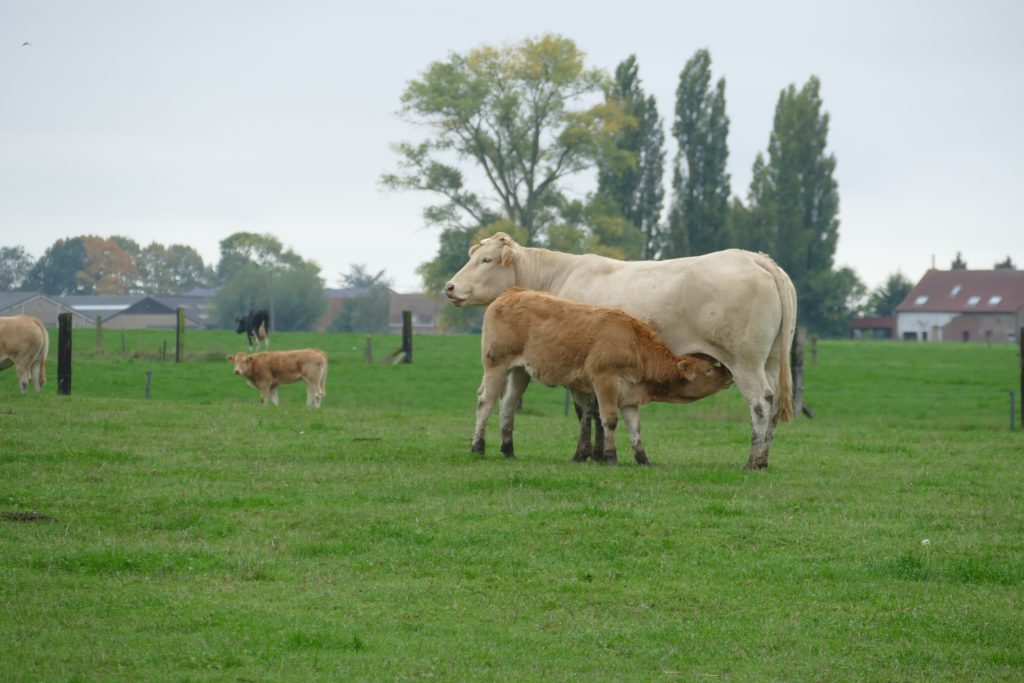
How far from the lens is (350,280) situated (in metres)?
187

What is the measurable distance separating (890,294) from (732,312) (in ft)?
390

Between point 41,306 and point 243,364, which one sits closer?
point 243,364

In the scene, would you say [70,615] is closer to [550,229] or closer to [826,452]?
[826,452]

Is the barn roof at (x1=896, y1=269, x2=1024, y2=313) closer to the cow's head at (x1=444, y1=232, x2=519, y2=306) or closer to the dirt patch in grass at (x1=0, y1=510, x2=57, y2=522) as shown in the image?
the cow's head at (x1=444, y1=232, x2=519, y2=306)

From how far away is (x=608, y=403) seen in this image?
13.4 metres

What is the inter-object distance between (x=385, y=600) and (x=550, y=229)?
51910mm

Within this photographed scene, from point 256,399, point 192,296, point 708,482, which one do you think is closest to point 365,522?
point 708,482

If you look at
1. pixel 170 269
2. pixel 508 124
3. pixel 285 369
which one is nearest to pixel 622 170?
pixel 508 124

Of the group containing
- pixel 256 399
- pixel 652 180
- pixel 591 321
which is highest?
pixel 652 180

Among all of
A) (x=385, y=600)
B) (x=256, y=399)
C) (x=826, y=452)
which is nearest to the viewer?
(x=385, y=600)

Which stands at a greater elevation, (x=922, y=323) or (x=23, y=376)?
(x=922, y=323)

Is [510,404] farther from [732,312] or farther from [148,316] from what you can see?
[148,316]

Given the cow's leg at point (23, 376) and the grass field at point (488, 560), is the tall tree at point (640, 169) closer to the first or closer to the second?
the cow's leg at point (23, 376)

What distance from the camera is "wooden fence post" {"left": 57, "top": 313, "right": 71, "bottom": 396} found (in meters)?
24.3
